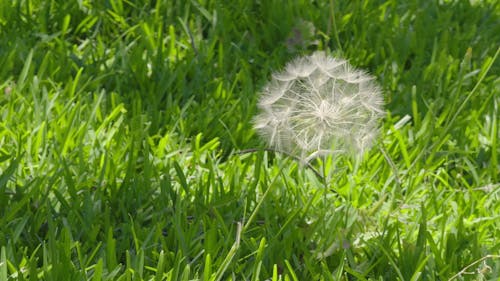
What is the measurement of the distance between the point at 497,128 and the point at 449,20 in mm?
960

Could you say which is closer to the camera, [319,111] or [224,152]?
[319,111]

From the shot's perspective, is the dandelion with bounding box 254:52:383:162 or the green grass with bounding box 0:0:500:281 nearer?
the dandelion with bounding box 254:52:383:162

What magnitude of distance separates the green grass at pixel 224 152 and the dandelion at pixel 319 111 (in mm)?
210

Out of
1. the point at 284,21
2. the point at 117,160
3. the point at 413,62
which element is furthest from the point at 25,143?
the point at 413,62

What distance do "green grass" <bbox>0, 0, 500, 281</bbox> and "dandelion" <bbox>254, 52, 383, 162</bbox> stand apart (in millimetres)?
210

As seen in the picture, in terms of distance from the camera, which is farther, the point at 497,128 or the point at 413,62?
the point at 413,62

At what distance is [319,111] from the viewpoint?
2715 millimetres

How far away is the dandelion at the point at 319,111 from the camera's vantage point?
2725 mm

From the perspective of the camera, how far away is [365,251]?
3021 mm

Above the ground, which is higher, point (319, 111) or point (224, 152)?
point (319, 111)

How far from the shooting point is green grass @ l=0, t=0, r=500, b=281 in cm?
291

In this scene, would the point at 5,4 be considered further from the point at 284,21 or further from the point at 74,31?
the point at 284,21

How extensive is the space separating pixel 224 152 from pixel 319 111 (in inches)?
37.5

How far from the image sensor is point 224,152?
3613 mm
